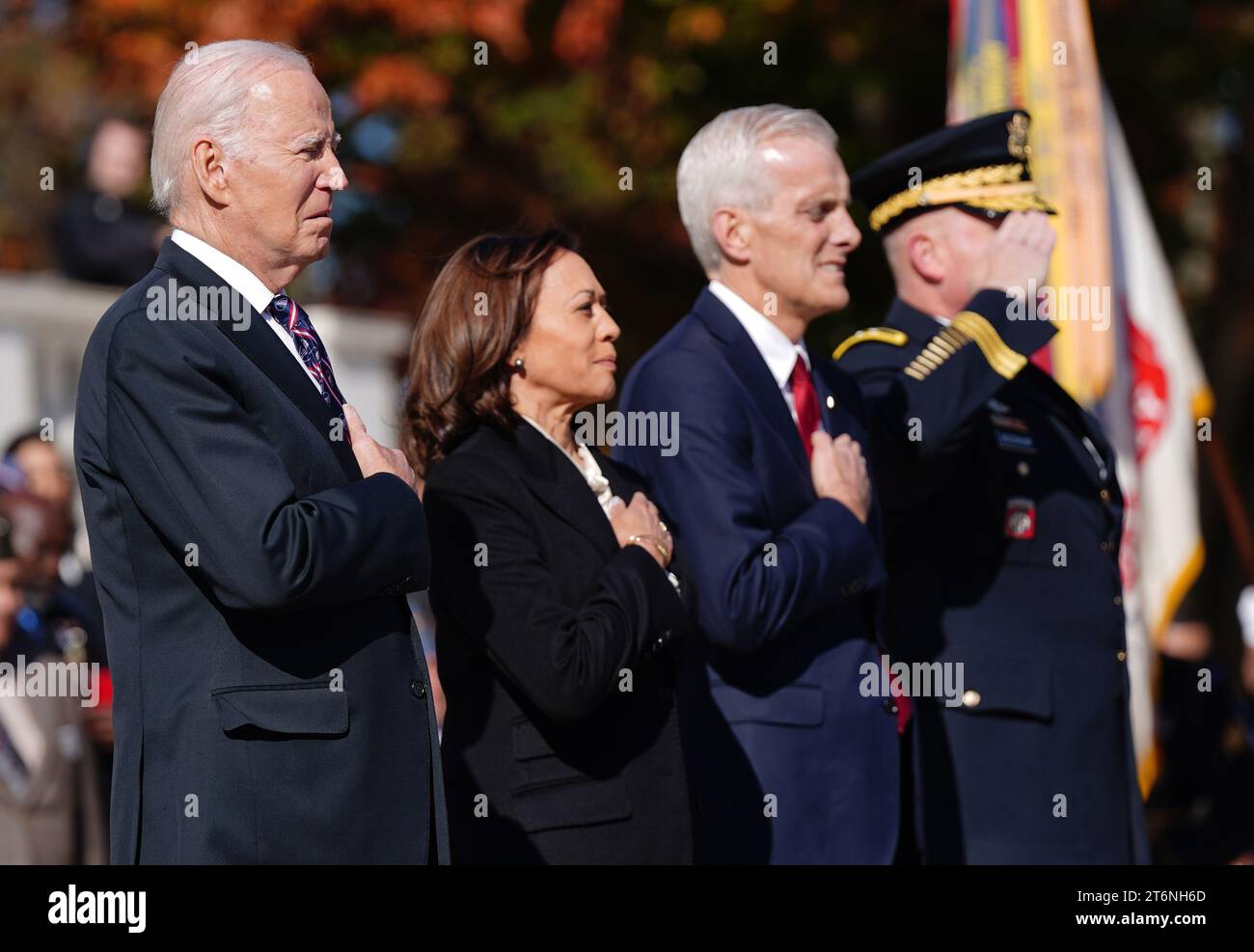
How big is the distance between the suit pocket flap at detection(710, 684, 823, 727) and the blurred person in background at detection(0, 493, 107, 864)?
296 centimetres

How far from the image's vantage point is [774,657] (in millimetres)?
3965

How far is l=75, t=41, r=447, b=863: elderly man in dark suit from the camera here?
288 cm

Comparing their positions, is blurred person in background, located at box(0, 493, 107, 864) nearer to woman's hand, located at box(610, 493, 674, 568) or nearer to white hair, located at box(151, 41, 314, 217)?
woman's hand, located at box(610, 493, 674, 568)

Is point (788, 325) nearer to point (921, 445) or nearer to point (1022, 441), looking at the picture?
point (921, 445)

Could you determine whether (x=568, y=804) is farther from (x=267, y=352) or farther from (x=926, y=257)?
(x=926, y=257)

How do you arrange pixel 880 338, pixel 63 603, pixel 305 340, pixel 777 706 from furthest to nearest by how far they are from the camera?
pixel 63 603 < pixel 880 338 < pixel 777 706 < pixel 305 340

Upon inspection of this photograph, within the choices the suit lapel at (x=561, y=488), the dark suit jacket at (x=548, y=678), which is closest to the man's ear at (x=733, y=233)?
the suit lapel at (x=561, y=488)

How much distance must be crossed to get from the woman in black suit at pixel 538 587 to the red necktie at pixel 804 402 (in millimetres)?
530

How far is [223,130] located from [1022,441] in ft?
7.25

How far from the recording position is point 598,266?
465 inches

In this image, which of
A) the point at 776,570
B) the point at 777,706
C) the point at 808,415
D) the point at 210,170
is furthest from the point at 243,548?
the point at 808,415

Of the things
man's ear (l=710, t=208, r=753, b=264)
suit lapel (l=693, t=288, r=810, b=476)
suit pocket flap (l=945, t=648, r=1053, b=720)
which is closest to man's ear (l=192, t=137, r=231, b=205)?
suit lapel (l=693, t=288, r=810, b=476)

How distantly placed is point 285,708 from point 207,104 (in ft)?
3.23

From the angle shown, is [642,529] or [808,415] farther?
[808,415]
